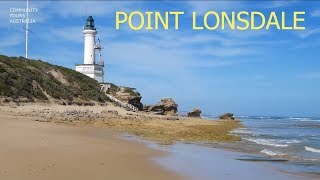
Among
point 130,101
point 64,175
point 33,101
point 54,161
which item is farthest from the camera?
point 130,101

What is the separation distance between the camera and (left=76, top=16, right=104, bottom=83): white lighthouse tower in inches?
2554

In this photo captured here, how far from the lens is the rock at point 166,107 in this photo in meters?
57.1

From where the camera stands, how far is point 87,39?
224 ft

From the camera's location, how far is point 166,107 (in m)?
57.9

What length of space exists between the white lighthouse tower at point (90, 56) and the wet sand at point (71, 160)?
2030 inches

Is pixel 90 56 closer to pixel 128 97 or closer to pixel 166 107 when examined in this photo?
pixel 166 107

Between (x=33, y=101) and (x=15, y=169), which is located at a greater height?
(x=33, y=101)

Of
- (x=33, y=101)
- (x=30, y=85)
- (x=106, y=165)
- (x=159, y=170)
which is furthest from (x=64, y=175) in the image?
(x=30, y=85)

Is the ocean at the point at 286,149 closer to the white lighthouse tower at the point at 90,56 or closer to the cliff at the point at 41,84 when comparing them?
the cliff at the point at 41,84

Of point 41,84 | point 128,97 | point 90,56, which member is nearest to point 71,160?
point 41,84

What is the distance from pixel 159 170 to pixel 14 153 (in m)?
3.37

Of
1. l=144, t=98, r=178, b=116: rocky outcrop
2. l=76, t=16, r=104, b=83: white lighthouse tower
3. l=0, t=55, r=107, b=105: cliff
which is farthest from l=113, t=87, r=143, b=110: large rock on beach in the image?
l=76, t=16, r=104, b=83: white lighthouse tower

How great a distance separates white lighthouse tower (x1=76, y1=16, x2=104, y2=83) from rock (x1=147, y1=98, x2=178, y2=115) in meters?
11.5

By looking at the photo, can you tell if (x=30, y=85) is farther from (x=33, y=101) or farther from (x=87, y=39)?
(x=87, y=39)
